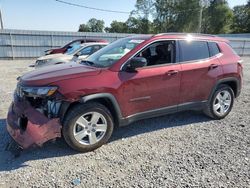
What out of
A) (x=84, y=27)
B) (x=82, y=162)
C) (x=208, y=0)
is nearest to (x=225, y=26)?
(x=208, y=0)

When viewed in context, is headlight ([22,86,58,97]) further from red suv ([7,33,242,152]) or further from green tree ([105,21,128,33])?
green tree ([105,21,128,33])

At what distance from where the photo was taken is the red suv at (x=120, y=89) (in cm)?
320

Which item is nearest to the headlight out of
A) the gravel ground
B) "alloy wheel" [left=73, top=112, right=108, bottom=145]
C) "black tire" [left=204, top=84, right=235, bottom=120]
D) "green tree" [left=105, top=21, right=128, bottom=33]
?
"alloy wheel" [left=73, top=112, right=108, bottom=145]

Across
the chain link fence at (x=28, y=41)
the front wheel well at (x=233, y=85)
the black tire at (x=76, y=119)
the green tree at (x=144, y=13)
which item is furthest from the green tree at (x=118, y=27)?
the black tire at (x=76, y=119)

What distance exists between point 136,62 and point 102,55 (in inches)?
38.8

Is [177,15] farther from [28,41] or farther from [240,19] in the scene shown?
[28,41]

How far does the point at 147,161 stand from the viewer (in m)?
3.22

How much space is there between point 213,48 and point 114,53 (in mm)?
2084

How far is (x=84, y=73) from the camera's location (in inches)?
134

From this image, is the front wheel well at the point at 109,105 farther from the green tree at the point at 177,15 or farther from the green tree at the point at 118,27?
the green tree at the point at 118,27

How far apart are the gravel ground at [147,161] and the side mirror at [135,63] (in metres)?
1.23

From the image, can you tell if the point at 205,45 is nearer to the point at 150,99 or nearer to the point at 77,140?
the point at 150,99

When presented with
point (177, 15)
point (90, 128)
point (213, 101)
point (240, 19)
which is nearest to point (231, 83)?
point (213, 101)

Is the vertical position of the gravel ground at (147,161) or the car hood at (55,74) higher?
the car hood at (55,74)
